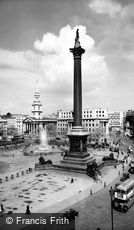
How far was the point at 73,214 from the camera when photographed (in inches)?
891

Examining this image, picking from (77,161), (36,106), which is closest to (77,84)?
(77,161)

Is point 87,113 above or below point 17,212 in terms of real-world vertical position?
above

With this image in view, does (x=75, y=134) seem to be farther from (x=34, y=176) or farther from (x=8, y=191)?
(x=8, y=191)

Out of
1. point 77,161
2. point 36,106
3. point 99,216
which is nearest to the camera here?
point 99,216

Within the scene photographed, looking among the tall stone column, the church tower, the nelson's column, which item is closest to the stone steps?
the nelson's column

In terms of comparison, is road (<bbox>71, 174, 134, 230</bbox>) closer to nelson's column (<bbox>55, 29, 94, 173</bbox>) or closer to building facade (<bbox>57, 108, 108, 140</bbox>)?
nelson's column (<bbox>55, 29, 94, 173</bbox>)

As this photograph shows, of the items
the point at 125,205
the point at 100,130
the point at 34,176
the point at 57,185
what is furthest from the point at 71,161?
the point at 100,130

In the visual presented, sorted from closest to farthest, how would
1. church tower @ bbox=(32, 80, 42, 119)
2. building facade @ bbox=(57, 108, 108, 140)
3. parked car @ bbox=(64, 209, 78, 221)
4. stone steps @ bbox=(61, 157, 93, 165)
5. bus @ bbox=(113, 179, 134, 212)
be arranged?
1. parked car @ bbox=(64, 209, 78, 221)
2. bus @ bbox=(113, 179, 134, 212)
3. stone steps @ bbox=(61, 157, 93, 165)
4. building facade @ bbox=(57, 108, 108, 140)
5. church tower @ bbox=(32, 80, 42, 119)

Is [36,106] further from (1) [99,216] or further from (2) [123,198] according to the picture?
(1) [99,216]

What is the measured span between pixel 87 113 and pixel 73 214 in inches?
4770

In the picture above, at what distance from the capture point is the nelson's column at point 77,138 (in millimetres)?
45322

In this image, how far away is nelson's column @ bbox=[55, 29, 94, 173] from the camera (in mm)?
45322

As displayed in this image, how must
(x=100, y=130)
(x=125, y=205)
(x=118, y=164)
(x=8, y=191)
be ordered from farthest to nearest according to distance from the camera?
(x=100, y=130)
(x=118, y=164)
(x=8, y=191)
(x=125, y=205)

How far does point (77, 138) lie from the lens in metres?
47.5
